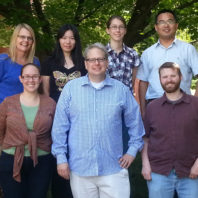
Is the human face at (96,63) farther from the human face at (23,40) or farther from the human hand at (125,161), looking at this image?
the human face at (23,40)

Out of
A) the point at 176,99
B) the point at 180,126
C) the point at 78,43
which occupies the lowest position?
the point at 180,126

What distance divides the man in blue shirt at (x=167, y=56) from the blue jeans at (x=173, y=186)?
1242 millimetres

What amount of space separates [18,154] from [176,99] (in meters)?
1.60

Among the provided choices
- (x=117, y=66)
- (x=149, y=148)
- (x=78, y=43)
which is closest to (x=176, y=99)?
(x=149, y=148)

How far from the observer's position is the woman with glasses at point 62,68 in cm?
403

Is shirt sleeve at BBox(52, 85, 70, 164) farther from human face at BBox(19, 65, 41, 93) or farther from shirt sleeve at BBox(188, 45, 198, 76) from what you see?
shirt sleeve at BBox(188, 45, 198, 76)

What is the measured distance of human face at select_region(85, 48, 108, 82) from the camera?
3182mm

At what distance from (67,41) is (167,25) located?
1.24m

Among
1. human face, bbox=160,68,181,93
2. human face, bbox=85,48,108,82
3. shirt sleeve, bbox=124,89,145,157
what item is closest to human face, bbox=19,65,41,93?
human face, bbox=85,48,108,82

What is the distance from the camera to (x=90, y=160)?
321 centimetres

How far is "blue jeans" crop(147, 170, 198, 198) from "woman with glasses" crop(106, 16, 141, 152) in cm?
101

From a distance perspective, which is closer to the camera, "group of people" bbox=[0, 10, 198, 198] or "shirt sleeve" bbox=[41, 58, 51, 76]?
"group of people" bbox=[0, 10, 198, 198]

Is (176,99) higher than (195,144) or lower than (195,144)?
higher

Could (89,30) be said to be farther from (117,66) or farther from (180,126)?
(180,126)
